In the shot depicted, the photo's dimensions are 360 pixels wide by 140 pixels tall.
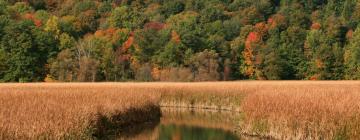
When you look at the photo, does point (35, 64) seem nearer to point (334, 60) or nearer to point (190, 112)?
point (334, 60)

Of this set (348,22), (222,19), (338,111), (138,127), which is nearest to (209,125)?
(138,127)

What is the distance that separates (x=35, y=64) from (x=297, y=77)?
3584 centimetres

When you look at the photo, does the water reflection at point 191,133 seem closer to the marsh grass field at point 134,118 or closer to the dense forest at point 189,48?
the marsh grass field at point 134,118

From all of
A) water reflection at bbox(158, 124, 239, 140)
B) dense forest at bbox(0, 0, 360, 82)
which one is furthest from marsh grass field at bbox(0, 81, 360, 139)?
dense forest at bbox(0, 0, 360, 82)

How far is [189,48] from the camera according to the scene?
8038 centimetres

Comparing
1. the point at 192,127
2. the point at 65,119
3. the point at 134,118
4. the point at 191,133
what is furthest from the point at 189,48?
the point at 65,119

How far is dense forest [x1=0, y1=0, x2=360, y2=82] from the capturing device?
73.9 m

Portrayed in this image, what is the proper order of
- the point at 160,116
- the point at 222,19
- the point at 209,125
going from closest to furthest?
1. the point at 209,125
2. the point at 160,116
3. the point at 222,19

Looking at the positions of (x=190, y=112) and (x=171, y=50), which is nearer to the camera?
(x=190, y=112)

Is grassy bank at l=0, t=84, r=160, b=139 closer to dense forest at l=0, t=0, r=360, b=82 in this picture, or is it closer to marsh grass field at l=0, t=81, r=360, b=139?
marsh grass field at l=0, t=81, r=360, b=139

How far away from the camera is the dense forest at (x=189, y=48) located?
73938mm

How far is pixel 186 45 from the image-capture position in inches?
3223

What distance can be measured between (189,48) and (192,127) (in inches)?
2149

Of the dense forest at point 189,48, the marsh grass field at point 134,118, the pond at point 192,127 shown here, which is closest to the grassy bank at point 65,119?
the marsh grass field at point 134,118
